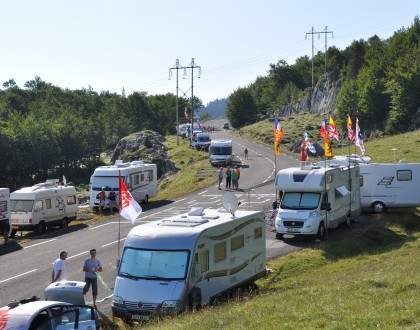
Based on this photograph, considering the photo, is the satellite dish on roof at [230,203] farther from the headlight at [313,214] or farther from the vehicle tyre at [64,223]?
the vehicle tyre at [64,223]

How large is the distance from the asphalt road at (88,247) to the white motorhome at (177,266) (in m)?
1.52

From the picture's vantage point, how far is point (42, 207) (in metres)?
35.5

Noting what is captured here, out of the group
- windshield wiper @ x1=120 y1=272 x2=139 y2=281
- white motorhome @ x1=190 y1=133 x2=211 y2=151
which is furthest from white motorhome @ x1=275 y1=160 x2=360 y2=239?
white motorhome @ x1=190 y1=133 x2=211 y2=151

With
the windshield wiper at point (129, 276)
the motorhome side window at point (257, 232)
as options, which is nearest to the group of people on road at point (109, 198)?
the motorhome side window at point (257, 232)

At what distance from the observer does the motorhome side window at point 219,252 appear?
60.5ft

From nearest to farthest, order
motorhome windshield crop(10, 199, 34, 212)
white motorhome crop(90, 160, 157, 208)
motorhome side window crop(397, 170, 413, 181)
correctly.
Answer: motorhome windshield crop(10, 199, 34, 212) → motorhome side window crop(397, 170, 413, 181) → white motorhome crop(90, 160, 157, 208)

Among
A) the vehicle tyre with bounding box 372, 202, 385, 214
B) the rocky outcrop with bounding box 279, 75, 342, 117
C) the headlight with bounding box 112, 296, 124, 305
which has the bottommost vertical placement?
the vehicle tyre with bounding box 372, 202, 385, 214

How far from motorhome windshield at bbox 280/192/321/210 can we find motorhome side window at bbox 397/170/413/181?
927 centimetres

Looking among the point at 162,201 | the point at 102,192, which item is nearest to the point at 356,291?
the point at 102,192

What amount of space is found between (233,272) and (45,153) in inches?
3030

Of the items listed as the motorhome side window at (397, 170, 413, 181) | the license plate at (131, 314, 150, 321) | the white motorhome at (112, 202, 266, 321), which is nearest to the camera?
the license plate at (131, 314, 150, 321)

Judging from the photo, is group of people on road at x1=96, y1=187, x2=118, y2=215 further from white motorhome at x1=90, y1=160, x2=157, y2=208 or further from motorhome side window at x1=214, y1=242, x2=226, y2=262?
motorhome side window at x1=214, y1=242, x2=226, y2=262

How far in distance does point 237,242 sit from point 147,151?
60.4 metres

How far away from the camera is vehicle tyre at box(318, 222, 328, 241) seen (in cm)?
2944
